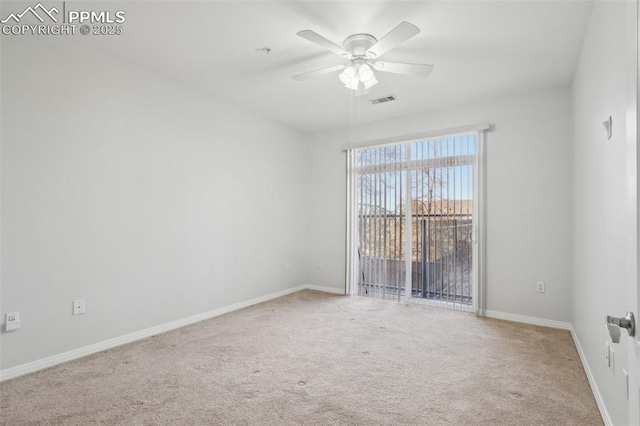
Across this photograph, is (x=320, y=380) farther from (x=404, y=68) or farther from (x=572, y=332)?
(x=572, y=332)

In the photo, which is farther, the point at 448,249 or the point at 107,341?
the point at 448,249

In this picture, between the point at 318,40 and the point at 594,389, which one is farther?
the point at 318,40

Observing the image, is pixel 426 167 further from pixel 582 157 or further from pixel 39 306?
pixel 39 306

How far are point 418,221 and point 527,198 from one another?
1276 millimetres

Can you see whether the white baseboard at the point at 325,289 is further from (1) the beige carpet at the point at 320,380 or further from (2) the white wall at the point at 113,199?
(1) the beige carpet at the point at 320,380

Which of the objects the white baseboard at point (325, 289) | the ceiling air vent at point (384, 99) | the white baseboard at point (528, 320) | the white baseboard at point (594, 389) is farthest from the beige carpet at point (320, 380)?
the ceiling air vent at point (384, 99)

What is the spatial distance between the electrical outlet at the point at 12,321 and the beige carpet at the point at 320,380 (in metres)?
0.36

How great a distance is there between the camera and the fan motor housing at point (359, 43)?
8.43 ft

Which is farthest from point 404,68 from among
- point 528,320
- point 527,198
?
point 528,320

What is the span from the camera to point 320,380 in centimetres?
231

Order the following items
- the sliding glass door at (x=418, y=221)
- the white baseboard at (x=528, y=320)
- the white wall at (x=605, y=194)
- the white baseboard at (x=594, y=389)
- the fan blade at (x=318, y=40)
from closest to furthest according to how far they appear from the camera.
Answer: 1. the white wall at (x=605, y=194)
2. the white baseboard at (x=594, y=389)
3. the fan blade at (x=318, y=40)
4. the white baseboard at (x=528, y=320)
5. the sliding glass door at (x=418, y=221)

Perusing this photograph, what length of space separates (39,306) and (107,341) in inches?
24.6

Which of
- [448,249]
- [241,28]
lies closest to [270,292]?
[448,249]

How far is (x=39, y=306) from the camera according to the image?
2.46 m
